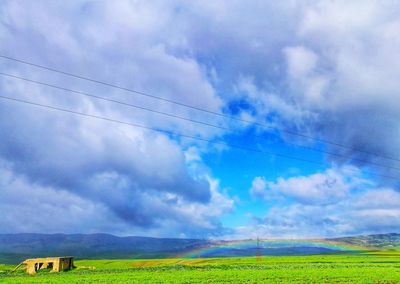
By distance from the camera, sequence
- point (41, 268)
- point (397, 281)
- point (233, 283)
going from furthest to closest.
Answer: point (41, 268) < point (397, 281) < point (233, 283)

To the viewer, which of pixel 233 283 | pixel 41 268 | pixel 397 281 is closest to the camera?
pixel 233 283

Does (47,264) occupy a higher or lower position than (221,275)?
higher

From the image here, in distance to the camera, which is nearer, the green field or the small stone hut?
the green field

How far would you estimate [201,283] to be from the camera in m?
54.6

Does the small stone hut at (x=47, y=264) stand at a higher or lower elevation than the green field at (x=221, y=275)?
higher

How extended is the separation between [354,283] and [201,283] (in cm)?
2121

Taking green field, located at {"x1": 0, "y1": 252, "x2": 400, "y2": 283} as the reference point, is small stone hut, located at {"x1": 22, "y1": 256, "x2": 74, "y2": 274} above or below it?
above

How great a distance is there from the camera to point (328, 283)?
55656 mm

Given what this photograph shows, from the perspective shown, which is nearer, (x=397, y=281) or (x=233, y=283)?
(x=233, y=283)

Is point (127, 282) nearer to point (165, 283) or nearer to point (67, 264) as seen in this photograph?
point (165, 283)

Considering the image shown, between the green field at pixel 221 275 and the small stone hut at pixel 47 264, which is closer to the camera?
the green field at pixel 221 275

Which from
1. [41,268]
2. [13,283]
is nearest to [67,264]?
[41,268]

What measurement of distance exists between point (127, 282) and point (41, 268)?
48218 mm

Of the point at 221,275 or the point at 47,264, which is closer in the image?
the point at 221,275
